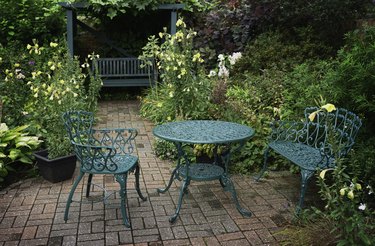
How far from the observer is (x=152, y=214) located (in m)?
3.59

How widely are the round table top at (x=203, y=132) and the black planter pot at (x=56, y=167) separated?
3.66 feet

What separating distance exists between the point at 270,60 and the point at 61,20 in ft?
15.6

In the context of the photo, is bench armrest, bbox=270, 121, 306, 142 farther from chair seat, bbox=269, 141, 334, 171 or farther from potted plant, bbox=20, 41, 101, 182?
potted plant, bbox=20, 41, 101, 182

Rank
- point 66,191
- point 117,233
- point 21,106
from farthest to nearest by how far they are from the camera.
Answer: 1. point 21,106
2. point 66,191
3. point 117,233

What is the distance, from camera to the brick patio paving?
10.4 ft

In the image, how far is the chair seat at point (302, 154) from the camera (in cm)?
352

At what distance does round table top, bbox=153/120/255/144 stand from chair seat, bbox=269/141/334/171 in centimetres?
44

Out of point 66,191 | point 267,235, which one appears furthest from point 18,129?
point 267,235

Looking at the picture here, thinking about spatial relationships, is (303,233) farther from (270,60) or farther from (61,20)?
(61,20)

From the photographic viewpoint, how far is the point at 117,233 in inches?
127

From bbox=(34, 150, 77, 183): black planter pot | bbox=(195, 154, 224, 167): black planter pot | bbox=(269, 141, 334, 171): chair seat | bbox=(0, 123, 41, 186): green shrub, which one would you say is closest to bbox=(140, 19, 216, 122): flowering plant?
bbox=(195, 154, 224, 167): black planter pot

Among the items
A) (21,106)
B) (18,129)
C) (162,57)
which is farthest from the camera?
(162,57)

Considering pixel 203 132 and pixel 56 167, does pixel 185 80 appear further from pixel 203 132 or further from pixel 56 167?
pixel 56 167

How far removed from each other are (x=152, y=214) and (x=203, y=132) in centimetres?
87
